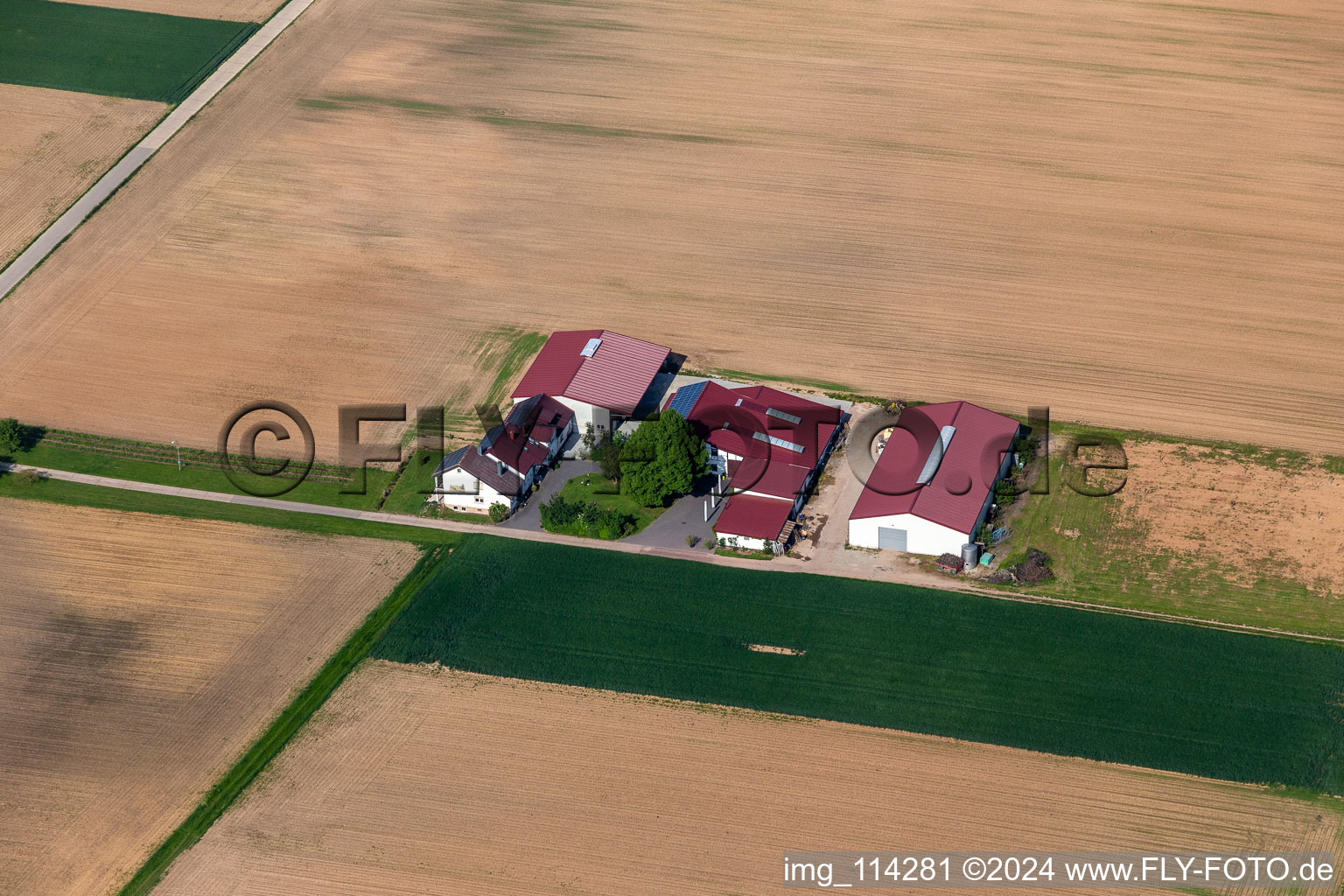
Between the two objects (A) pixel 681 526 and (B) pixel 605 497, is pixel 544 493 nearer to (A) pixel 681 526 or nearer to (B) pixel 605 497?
(B) pixel 605 497

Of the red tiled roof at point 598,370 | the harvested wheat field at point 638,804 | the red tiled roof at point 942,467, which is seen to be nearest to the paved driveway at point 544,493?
the red tiled roof at point 598,370

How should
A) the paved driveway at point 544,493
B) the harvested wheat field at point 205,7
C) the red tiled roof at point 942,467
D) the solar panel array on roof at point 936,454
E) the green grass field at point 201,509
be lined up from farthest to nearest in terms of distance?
the harvested wheat field at point 205,7, the paved driveway at point 544,493, the green grass field at point 201,509, the solar panel array on roof at point 936,454, the red tiled roof at point 942,467

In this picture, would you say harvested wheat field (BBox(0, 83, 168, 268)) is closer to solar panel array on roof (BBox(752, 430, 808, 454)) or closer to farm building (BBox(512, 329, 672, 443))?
farm building (BBox(512, 329, 672, 443))

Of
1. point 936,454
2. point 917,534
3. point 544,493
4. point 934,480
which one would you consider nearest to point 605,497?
point 544,493

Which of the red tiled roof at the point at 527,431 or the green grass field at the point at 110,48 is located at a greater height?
the green grass field at the point at 110,48

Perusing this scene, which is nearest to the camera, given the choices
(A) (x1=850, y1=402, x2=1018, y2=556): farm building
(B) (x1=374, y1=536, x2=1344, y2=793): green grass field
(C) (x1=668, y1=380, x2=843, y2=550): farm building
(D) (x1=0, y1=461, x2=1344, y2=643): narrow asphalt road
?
(B) (x1=374, y1=536, x2=1344, y2=793): green grass field

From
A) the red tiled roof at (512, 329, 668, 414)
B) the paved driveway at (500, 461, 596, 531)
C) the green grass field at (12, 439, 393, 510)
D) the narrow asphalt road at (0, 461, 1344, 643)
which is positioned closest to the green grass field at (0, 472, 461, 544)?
the narrow asphalt road at (0, 461, 1344, 643)

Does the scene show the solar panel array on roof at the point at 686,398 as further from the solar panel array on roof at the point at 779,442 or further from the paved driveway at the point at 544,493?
the paved driveway at the point at 544,493
